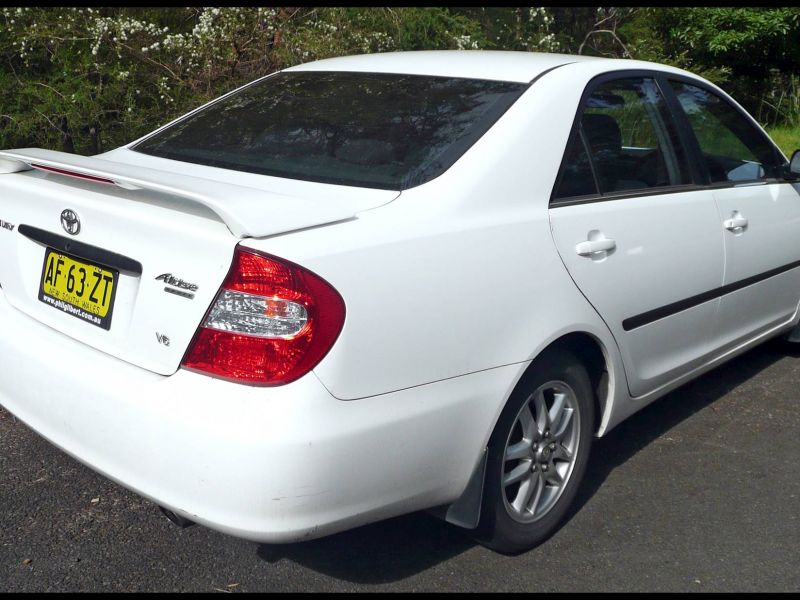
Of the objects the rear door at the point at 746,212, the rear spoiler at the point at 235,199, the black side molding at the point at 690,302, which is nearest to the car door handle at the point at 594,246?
the black side molding at the point at 690,302

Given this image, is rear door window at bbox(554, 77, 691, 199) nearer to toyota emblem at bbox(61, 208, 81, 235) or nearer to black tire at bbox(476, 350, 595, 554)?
black tire at bbox(476, 350, 595, 554)

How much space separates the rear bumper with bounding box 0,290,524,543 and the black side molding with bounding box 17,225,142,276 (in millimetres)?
247

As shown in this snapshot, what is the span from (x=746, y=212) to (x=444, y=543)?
202 centimetres

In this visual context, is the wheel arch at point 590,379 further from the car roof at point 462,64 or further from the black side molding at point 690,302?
the car roof at point 462,64

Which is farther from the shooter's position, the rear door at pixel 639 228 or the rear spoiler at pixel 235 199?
the rear door at pixel 639 228

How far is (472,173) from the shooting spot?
113 inches

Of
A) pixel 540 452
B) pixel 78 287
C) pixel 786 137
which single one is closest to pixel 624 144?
pixel 540 452

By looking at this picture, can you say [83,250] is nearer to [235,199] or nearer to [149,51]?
[235,199]

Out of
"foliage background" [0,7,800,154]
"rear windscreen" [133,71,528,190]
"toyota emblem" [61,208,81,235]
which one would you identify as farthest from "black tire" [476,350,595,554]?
"foliage background" [0,7,800,154]

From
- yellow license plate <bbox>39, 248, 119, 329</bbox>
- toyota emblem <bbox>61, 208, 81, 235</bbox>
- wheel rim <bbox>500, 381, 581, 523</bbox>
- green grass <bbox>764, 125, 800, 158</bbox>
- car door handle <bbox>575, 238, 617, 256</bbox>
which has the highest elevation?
green grass <bbox>764, 125, 800, 158</bbox>

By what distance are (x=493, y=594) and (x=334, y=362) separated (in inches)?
39.1

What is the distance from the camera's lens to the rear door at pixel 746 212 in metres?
4.04

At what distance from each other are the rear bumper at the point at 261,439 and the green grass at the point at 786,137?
27.1 feet

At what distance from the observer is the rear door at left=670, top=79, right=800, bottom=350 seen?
4035 mm
